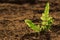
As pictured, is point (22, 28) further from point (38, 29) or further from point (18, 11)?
point (18, 11)

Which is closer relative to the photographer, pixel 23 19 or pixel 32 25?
pixel 32 25

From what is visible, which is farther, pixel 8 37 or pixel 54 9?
pixel 54 9

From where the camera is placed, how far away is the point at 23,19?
2.85m

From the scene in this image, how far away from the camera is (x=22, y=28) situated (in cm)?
262

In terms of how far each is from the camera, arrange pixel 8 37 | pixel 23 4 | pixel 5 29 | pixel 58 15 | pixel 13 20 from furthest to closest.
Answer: pixel 23 4, pixel 58 15, pixel 13 20, pixel 5 29, pixel 8 37

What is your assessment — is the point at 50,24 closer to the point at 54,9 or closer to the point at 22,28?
the point at 22,28

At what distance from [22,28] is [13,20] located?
25 cm

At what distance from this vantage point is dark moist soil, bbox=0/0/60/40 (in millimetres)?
2475

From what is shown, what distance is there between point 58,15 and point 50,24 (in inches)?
18.7

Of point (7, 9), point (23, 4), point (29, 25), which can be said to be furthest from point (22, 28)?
point (23, 4)

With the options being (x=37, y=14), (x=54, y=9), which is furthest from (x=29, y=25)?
(x=54, y=9)

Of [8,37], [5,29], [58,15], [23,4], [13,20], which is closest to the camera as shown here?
[8,37]

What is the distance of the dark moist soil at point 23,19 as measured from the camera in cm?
247

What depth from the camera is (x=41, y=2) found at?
3.49 metres
